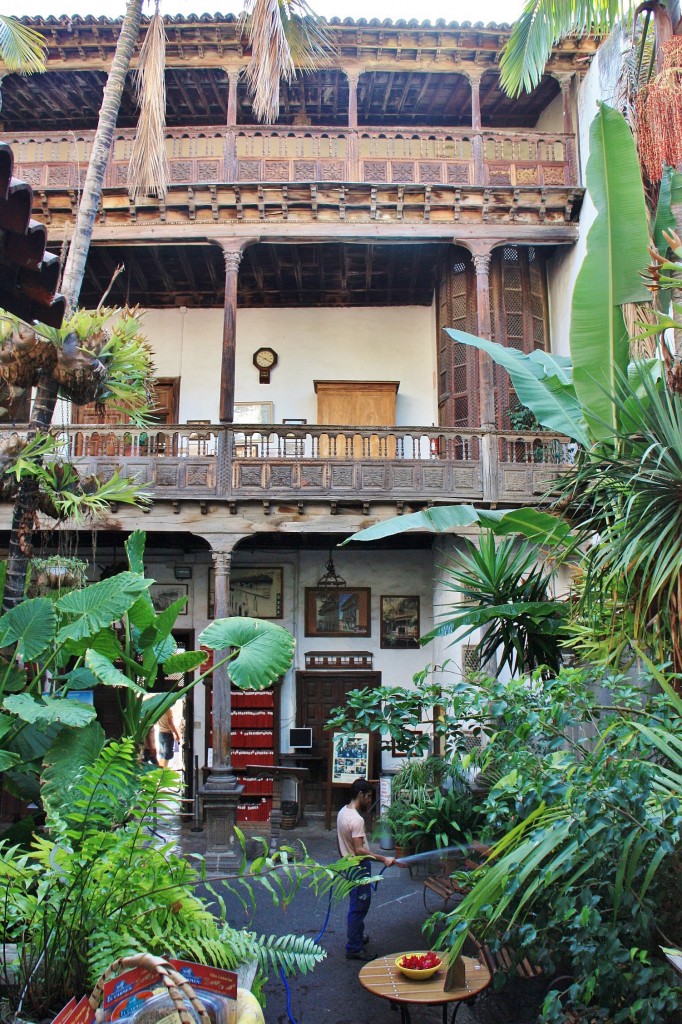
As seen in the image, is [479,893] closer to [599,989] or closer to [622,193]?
[599,989]

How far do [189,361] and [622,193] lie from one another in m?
11.8

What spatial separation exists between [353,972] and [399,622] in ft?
28.3

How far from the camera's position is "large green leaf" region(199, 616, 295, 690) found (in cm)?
536

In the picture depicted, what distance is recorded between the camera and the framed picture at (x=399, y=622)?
1557cm

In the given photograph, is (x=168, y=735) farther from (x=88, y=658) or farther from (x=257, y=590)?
(x=88, y=658)

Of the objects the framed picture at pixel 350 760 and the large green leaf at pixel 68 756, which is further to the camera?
the framed picture at pixel 350 760

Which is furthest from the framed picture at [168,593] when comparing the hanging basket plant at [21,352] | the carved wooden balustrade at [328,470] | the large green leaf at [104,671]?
the large green leaf at [104,671]

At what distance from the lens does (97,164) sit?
10.0 meters

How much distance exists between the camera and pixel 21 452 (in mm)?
6359

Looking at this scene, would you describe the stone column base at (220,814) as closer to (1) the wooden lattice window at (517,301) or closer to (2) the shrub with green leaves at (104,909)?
(1) the wooden lattice window at (517,301)

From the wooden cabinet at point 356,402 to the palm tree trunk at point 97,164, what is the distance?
21.1ft

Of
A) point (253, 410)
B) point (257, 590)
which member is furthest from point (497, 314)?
point (257, 590)

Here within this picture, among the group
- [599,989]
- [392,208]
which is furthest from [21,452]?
[392,208]

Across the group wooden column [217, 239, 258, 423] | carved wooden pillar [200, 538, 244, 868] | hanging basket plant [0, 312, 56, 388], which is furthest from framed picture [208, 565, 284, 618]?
hanging basket plant [0, 312, 56, 388]
